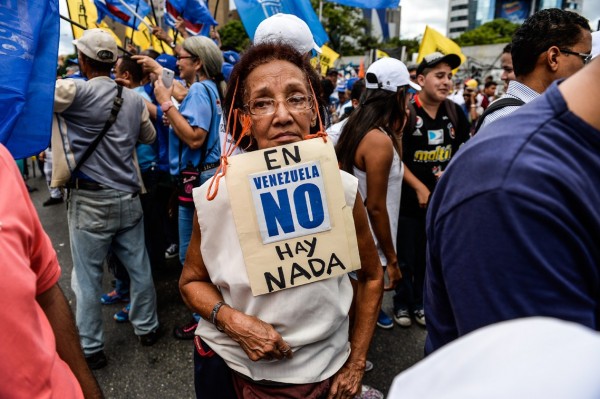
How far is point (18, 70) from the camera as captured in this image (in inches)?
59.9

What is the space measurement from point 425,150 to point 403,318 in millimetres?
1388

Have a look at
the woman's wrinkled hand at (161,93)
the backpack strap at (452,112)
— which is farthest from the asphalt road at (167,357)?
the woman's wrinkled hand at (161,93)

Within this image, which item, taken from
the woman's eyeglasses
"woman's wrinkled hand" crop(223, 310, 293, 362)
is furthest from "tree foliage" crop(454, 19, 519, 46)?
"woman's wrinkled hand" crop(223, 310, 293, 362)

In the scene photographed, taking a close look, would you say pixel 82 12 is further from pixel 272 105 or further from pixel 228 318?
pixel 228 318

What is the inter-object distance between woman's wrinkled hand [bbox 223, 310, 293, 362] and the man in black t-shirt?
2128 millimetres

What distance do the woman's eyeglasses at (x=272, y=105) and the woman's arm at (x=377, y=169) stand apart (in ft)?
3.30

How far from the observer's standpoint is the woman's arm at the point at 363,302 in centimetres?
146

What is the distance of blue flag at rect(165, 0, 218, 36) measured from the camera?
18.0 ft

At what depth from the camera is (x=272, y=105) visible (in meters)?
1.47

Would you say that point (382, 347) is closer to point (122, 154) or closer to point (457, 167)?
point (122, 154)

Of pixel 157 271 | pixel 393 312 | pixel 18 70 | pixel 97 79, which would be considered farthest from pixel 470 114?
pixel 18 70

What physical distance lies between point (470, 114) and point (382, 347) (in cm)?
849

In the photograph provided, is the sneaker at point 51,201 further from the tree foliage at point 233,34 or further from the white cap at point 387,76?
the tree foliage at point 233,34

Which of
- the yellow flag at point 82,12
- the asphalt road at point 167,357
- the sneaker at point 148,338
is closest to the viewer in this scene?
the asphalt road at point 167,357
